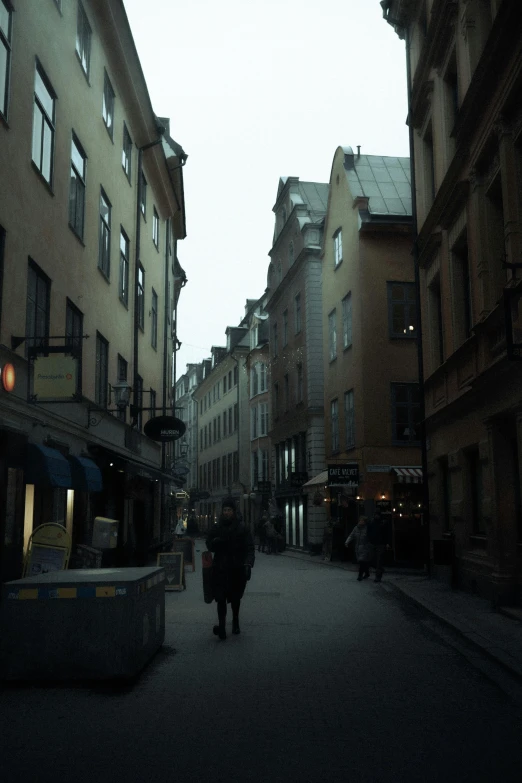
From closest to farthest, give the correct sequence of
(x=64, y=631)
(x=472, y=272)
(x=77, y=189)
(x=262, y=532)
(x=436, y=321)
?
(x=64, y=631)
(x=472, y=272)
(x=77, y=189)
(x=436, y=321)
(x=262, y=532)

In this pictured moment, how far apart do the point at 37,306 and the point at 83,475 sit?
3391 mm

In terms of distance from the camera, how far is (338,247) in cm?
3384

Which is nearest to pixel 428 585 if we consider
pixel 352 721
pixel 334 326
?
pixel 352 721

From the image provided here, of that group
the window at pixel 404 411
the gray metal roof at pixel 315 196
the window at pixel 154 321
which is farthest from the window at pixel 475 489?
the gray metal roof at pixel 315 196

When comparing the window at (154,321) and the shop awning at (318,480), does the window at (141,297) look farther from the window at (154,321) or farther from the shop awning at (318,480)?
the shop awning at (318,480)

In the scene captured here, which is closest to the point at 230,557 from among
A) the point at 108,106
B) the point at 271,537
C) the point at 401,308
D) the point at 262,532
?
the point at 108,106

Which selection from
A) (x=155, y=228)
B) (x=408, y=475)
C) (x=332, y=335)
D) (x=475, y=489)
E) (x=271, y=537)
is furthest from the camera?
(x=271, y=537)

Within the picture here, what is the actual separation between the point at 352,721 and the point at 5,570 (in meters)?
7.95

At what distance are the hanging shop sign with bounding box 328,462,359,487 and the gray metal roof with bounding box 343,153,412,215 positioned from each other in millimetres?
9028

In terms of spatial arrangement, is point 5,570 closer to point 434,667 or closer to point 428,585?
point 434,667

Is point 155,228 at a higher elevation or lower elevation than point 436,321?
higher

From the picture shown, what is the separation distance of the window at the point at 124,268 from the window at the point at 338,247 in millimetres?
10666

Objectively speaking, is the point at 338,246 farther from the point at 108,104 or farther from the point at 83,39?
the point at 83,39

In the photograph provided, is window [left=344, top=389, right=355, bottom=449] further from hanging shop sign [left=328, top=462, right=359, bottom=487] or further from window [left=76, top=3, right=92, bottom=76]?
window [left=76, top=3, right=92, bottom=76]
